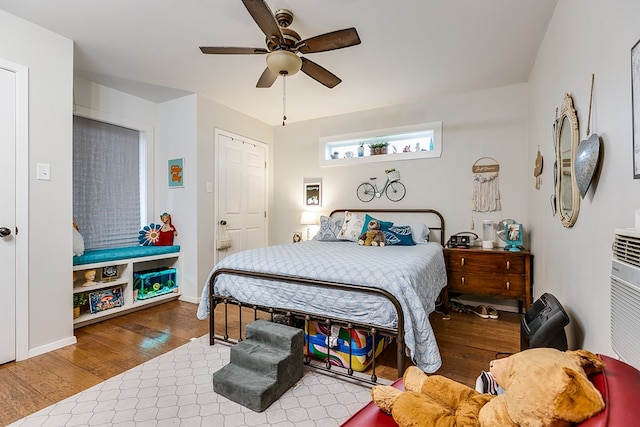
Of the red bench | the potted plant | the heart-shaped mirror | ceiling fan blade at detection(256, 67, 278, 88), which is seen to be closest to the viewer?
the red bench

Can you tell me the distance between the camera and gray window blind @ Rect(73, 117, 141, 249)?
3.23m

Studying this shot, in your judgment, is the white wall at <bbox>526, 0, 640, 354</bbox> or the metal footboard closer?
the white wall at <bbox>526, 0, 640, 354</bbox>

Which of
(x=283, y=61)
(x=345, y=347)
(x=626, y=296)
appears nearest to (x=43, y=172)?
(x=283, y=61)

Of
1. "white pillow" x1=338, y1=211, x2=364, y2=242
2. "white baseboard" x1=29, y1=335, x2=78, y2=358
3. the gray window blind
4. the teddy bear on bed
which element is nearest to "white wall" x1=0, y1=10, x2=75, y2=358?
"white baseboard" x1=29, y1=335, x2=78, y2=358

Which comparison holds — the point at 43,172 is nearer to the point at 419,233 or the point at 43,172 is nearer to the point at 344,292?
the point at 344,292

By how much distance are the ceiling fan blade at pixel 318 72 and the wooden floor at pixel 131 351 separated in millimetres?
2207

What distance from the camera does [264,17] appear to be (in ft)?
5.59

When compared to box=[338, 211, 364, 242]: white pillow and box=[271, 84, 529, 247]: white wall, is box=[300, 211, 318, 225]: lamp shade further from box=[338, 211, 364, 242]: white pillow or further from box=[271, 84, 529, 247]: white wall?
box=[338, 211, 364, 242]: white pillow

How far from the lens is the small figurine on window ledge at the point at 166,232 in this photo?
369 cm

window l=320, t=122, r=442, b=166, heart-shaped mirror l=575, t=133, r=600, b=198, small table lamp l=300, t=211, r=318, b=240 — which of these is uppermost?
window l=320, t=122, r=442, b=166

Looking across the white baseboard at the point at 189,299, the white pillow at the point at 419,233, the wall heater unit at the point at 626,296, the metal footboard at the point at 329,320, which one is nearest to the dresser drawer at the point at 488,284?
the white pillow at the point at 419,233

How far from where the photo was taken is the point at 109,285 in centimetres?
304

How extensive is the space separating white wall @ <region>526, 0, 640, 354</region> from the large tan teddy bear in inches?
27.2

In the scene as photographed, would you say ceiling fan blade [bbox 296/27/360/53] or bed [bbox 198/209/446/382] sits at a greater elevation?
ceiling fan blade [bbox 296/27/360/53]
